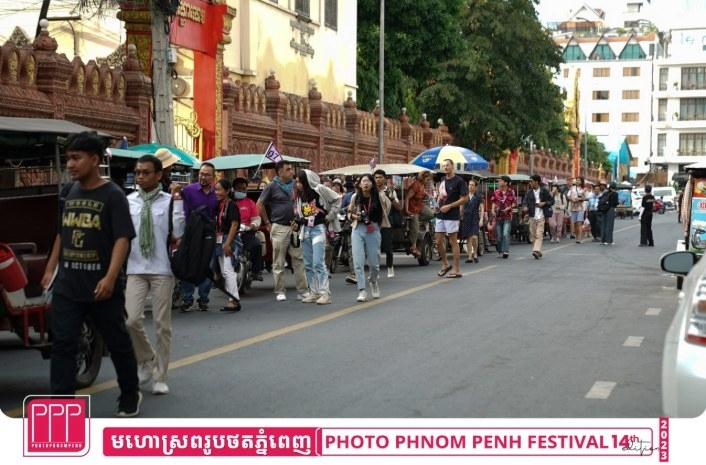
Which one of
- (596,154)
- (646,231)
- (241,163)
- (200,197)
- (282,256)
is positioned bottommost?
(646,231)

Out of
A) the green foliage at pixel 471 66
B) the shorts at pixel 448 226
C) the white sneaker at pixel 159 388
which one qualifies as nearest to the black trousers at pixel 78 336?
the white sneaker at pixel 159 388

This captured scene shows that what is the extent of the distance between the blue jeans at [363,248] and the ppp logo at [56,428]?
9474 mm

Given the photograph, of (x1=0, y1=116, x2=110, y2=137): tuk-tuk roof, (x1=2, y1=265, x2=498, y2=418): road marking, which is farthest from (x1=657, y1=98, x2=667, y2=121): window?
(x1=0, y1=116, x2=110, y2=137): tuk-tuk roof

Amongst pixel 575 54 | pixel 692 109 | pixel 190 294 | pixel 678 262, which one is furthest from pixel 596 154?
pixel 678 262

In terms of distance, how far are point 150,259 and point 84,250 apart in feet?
4.94

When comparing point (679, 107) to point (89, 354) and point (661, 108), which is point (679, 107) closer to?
point (661, 108)

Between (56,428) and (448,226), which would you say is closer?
(56,428)

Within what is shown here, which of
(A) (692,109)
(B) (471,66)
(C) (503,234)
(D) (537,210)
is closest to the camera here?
(C) (503,234)

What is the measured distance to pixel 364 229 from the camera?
17.6 metres

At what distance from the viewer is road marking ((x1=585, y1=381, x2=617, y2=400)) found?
9.65 meters

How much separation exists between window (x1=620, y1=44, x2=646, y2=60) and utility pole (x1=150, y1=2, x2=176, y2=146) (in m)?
132

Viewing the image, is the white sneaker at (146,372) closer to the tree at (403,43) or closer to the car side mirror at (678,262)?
the car side mirror at (678,262)

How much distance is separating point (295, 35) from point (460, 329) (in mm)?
31344

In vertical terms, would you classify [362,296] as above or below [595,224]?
above
